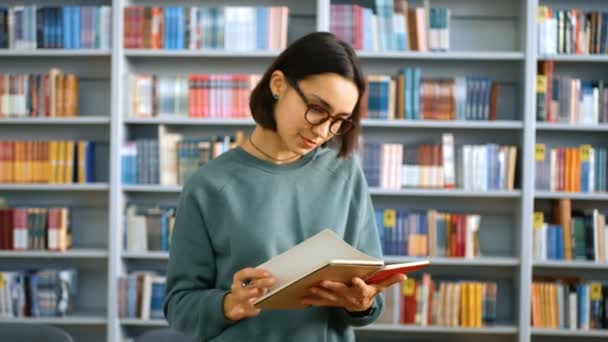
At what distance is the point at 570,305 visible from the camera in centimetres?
394

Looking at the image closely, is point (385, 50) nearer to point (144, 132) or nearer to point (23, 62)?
point (144, 132)

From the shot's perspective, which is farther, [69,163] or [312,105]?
[69,163]

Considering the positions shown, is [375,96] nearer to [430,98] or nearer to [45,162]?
[430,98]

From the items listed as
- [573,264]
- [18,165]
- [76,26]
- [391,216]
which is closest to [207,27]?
[76,26]

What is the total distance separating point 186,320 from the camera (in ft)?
4.70

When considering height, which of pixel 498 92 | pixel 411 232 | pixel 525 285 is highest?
pixel 498 92

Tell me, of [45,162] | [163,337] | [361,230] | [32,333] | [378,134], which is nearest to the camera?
[361,230]

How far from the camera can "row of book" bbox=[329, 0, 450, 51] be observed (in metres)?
3.98

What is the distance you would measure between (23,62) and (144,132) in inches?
31.2

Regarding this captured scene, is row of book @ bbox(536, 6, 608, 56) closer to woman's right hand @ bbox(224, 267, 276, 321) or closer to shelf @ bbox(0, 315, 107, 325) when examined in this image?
shelf @ bbox(0, 315, 107, 325)

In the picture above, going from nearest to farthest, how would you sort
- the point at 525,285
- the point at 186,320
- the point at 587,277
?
the point at 186,320 < the point at 525,285 < the point at 587,277

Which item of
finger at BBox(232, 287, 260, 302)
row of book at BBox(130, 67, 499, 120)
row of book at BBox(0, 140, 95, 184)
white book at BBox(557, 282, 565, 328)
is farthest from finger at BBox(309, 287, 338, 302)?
row of book at BBox(0, 140, 95, 184)

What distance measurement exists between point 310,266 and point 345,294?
11cm

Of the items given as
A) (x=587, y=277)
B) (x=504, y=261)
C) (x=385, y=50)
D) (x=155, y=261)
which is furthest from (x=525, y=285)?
(x=155, y=261)
